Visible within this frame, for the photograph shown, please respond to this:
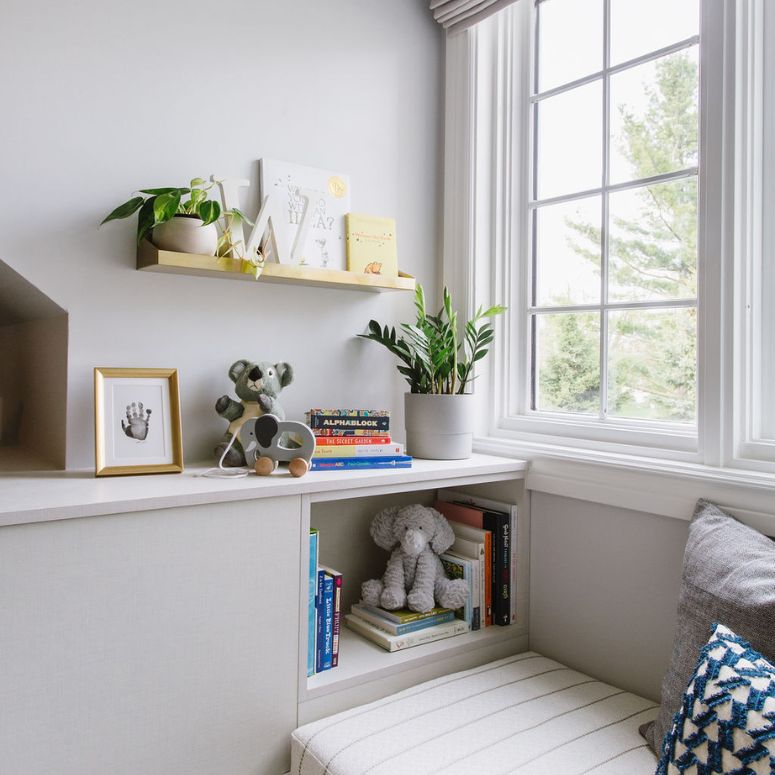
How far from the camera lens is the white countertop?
110cm

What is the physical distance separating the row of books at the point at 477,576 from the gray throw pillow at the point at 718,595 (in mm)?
516

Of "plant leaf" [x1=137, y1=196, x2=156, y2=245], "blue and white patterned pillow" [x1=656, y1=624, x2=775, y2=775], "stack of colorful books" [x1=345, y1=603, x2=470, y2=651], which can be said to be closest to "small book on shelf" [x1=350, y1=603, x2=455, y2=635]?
"stack of colorful books" [x1=345, y1=603, x2=470, y2=651]

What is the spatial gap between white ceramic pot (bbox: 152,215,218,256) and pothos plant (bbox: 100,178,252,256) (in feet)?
0.05

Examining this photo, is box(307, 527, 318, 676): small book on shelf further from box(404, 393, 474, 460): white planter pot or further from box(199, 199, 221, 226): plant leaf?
box(199, 199, 221, 226): plant leaf

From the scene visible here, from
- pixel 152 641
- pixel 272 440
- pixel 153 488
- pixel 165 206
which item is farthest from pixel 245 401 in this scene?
pixel 152 641

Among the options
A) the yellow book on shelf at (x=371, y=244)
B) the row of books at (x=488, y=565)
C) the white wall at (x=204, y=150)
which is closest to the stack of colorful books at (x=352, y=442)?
the white wall at (x=204, y=150)


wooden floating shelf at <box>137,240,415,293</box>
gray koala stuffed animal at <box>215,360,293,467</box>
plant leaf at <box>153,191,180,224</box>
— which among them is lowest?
gray koala stuffed animal at <box>215,360,293,467</box>

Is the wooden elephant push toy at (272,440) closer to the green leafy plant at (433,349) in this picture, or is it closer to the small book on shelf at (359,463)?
the small book on shelf at (359,463)

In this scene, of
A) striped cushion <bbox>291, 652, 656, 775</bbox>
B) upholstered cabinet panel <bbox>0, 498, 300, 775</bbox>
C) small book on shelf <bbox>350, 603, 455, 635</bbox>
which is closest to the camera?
upholstered cabinet panel <bbox>0, 498, 300, 775</bbox>

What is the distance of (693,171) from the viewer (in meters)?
→ 1.59

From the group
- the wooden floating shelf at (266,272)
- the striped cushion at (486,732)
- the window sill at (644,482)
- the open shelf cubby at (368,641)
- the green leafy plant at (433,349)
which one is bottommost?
the striped cushion at (486,732)

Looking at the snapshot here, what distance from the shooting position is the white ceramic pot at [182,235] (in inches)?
57.4

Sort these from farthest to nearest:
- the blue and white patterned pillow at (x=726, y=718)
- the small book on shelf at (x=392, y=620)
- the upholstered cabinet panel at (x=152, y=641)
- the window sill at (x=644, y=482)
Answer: the small book on shelf at (x=392, y=620)
the window sill at (x=644, y=482)
the upholstered cabinet panel at (x=152, y=641)
the blue and white patterned pillow at (x=726, y=718)

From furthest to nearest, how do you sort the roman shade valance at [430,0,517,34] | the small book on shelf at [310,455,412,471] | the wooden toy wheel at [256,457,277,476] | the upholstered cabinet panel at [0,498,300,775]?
the roman shade valance at [430,0,517,34], the small book on shelf at [310,455,412,471], the wooden toy wheel at [256,457,277,476], the upholstered cabinet panel at [0,498,300,775]
